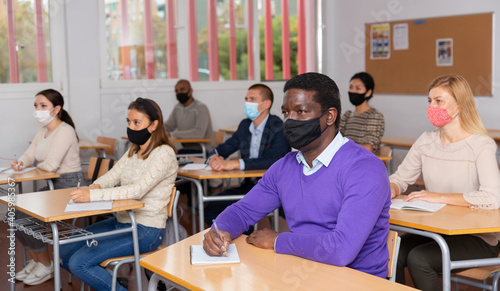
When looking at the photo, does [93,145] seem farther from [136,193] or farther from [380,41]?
[380,41]

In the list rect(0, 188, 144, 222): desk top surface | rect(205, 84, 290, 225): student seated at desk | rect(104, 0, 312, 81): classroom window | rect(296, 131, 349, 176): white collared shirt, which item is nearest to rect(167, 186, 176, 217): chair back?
rect(0, 188, 144, 222): desk top surface

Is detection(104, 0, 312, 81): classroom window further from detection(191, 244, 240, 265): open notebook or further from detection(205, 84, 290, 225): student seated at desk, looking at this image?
detection(191, 244, 240, 265): open notebook

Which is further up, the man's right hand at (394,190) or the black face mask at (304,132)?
the black face mask at (304,132)

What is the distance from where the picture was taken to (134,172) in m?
3.19

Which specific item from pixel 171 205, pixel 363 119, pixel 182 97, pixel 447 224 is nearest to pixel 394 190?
pixel 447 224

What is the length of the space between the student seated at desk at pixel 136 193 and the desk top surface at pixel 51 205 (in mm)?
123

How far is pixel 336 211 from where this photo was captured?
1.91 m

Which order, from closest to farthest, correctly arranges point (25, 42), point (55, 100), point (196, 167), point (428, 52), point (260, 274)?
point (260, 274)
point (196, 167)
point (55, 100)
point (25, 42)
point (428, 52)

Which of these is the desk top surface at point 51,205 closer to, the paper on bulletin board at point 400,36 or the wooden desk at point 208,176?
the wooden desk at point 208,176

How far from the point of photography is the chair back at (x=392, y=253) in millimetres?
1991

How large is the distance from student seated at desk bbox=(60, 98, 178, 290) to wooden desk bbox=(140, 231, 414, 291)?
1.01 m

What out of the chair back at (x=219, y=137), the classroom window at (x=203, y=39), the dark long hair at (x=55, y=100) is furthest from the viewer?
the classroom window at (x=203, y=39)

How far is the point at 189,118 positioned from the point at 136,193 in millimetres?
3379

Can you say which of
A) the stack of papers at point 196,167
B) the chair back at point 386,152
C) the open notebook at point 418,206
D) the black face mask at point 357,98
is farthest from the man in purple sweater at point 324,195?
the black face mask at point 357,98
